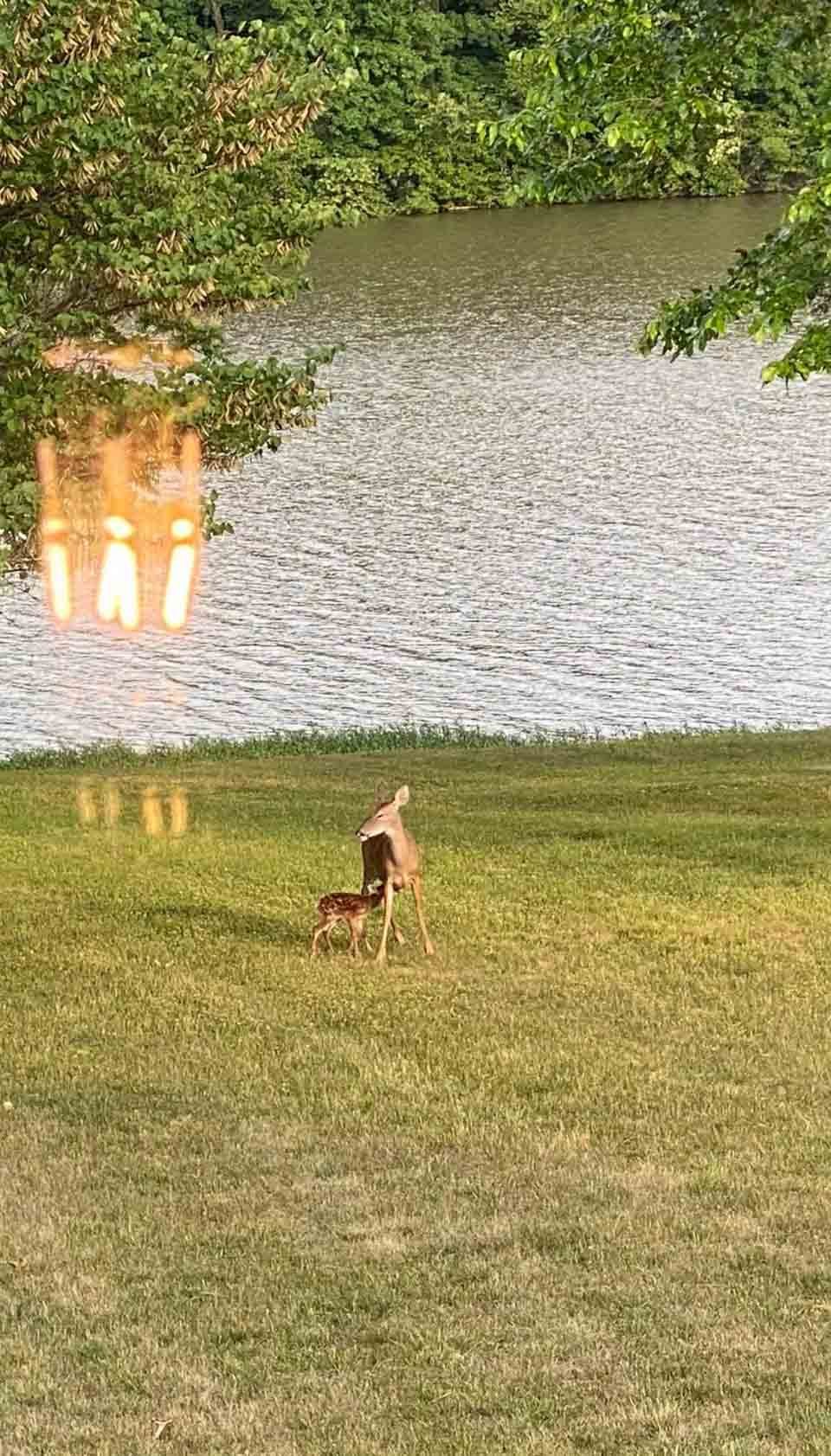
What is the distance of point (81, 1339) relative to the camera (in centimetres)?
759

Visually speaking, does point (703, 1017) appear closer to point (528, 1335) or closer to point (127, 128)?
point (528, 1335)

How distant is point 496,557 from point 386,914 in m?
26.9

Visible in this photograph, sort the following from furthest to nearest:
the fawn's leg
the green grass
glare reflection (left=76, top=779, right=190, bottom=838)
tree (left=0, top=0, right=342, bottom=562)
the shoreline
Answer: the shoreline
glare reflection (left=76, top=779, right=190, bottom=838)
tree (left=0, top=0, right=342, bottom=562)
the fawn's leg
the green grass

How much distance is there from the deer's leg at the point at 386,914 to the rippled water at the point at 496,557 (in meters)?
15.9

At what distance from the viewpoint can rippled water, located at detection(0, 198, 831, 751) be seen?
101 feet

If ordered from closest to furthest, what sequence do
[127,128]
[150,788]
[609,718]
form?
[127,128], [150,788], [609,718]

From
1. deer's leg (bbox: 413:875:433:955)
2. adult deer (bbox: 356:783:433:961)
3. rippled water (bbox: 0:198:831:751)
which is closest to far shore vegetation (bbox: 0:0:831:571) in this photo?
adult deer (bbox: 356:783:433:961)

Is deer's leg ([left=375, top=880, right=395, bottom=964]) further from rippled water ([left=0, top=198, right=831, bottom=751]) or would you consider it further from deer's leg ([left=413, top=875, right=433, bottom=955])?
rippled water ([left=0, top=198, right=831, bottom=751])

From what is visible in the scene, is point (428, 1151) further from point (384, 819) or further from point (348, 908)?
point (348, 908)

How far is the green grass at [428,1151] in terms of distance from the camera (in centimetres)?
705

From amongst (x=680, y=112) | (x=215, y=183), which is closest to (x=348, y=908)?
(x=215, y=183)

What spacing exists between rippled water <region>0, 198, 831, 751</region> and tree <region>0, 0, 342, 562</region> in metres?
12.3

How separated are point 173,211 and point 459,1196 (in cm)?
886

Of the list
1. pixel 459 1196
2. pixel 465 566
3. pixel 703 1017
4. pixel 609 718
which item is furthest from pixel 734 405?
pixel 459 1196
